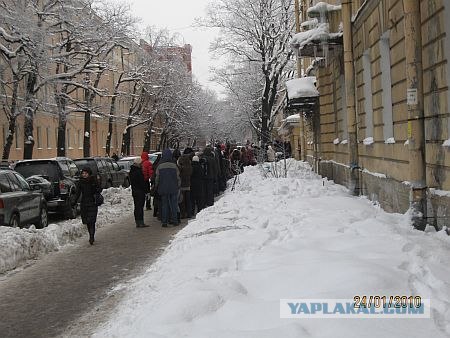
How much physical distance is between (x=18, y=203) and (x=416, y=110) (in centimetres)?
843

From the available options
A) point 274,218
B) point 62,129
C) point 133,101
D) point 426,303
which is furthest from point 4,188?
point 133,101

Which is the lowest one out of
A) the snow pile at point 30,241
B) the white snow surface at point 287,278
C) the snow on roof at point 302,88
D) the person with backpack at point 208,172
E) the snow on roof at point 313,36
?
the snow pile at point 30,241

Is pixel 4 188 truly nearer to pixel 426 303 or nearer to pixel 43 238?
pixel 43 238

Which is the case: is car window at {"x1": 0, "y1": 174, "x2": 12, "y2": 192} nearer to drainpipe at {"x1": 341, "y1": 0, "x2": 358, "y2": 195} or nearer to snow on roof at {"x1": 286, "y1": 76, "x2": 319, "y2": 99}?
drainpipe at {"x1": 341, "y1": 0, "x2": 358, "y2": 195}

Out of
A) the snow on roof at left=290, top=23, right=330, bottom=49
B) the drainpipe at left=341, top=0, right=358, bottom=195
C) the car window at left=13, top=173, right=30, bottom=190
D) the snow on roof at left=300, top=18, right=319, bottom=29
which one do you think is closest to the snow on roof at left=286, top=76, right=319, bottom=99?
the snow on roof at left=300, top=18, right=319, bottom=29

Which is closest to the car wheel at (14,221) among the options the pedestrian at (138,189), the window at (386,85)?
the pedestrian at (138,189)

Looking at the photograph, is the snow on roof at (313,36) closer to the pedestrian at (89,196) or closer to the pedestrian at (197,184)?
the pedestrian at (197,184)

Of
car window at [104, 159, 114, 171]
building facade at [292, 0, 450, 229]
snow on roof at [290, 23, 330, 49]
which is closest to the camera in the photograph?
building facade at [292, 0, 450, 229]

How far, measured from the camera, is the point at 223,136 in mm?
100188

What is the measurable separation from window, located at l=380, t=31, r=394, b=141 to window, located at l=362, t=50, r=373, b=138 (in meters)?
1.64

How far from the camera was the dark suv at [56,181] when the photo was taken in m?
15.5

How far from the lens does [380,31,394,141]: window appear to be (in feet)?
34.7

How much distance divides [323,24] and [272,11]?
2088cm

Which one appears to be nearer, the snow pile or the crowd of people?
the snow pile
